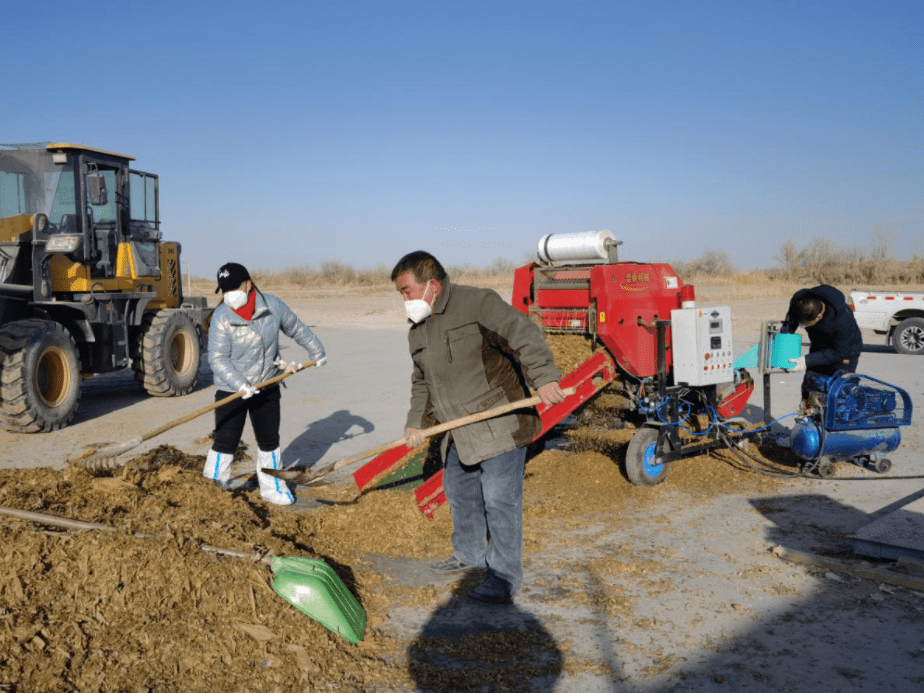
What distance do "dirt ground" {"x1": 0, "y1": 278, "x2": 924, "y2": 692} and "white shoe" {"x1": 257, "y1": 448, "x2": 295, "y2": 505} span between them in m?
0.17

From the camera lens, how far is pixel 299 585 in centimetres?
394

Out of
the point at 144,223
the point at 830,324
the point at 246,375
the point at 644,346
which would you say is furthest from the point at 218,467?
the point at 144,223

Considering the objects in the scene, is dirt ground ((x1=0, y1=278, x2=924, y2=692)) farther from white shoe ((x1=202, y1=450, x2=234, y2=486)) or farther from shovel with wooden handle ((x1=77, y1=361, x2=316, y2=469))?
white shoe ((x1=202, y1=450, x2=234, y2=486))

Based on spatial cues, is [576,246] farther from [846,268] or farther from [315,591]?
[846,268]

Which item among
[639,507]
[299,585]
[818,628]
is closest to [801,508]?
[639,507]

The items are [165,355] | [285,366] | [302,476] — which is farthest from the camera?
[165,355]

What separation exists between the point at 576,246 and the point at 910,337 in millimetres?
12581

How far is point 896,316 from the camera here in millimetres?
17312

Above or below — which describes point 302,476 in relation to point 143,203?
below

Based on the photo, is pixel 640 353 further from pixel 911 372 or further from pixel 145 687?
pixel 911 372

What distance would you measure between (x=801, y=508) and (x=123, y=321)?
29.8 feet

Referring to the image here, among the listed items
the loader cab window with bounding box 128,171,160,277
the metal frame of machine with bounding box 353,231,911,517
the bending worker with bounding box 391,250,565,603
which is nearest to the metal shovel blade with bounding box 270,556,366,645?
the bending worker with bounding box 391,250,565,603

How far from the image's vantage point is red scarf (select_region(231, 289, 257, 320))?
19.9 feet

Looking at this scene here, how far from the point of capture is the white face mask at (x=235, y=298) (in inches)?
233
